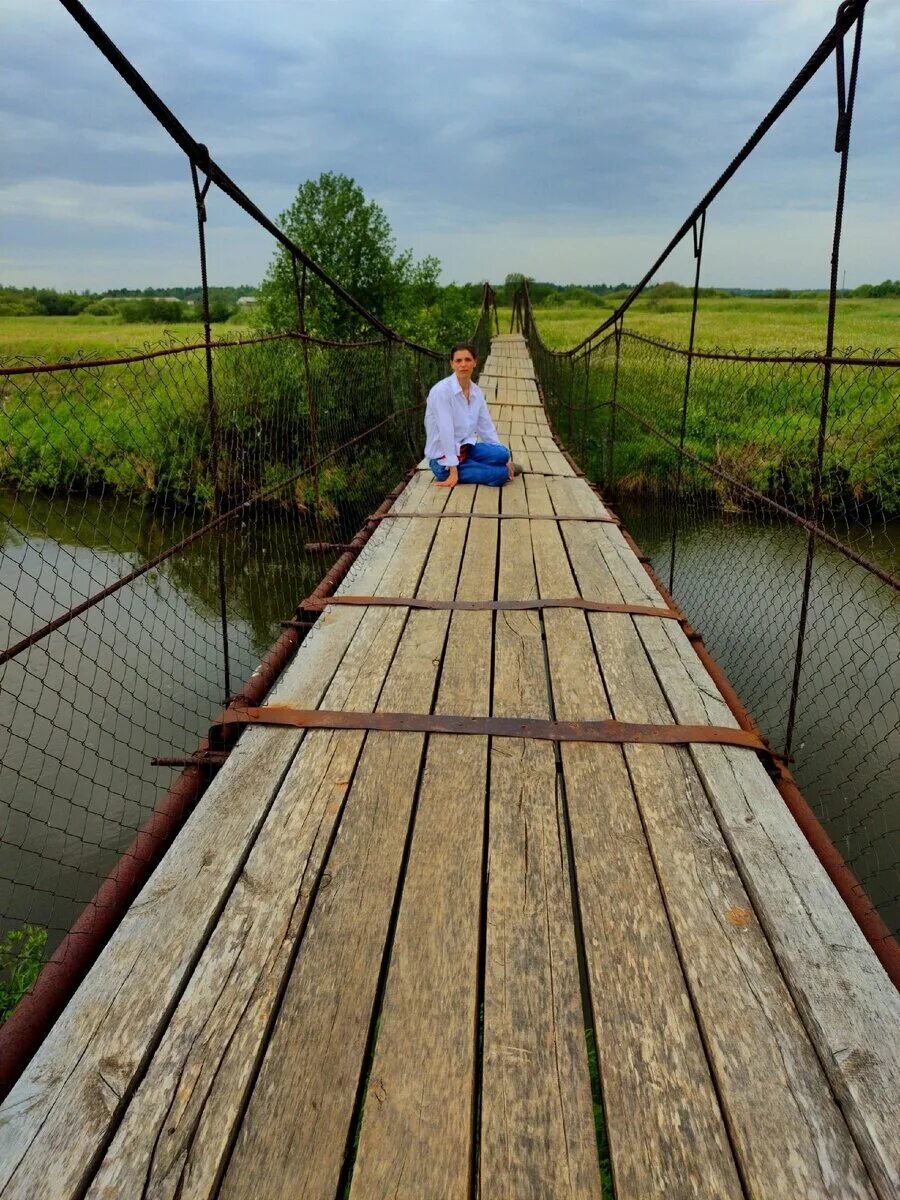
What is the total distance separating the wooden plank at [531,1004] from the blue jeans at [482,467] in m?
2.94

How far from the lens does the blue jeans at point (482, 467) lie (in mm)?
4492

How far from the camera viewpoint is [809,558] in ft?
5.97

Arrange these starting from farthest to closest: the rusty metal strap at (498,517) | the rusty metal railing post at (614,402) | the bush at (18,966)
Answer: the rusty metal railing post at (614,402)
the rusty metal strap at (498,517)
the bush at (18,966)

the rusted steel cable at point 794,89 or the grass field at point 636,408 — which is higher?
the rusted steel cable at point 794,89

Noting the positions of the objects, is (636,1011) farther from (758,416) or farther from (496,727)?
(758,416)

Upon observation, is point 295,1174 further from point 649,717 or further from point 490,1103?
point 649,717

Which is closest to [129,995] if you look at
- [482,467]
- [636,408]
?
[482,467]

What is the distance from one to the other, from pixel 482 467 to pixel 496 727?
115 inches

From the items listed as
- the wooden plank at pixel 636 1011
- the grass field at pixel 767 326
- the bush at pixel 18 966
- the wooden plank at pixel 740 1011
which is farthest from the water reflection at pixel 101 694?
the grass field at pixel 767 326

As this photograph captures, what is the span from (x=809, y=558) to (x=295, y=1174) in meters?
1.55

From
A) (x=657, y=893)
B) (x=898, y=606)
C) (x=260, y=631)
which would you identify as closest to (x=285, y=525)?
(x=260, y=631)

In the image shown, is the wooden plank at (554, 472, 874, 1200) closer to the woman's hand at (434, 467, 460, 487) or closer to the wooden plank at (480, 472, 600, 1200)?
the wooden plank at (480, 472, 600, 1200)

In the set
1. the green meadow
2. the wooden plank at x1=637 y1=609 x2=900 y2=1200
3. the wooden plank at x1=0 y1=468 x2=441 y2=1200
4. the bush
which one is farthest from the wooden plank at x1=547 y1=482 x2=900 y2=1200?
the bush

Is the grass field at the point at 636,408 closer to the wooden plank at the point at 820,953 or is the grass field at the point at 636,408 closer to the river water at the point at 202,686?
the river water at the point at 202,686
